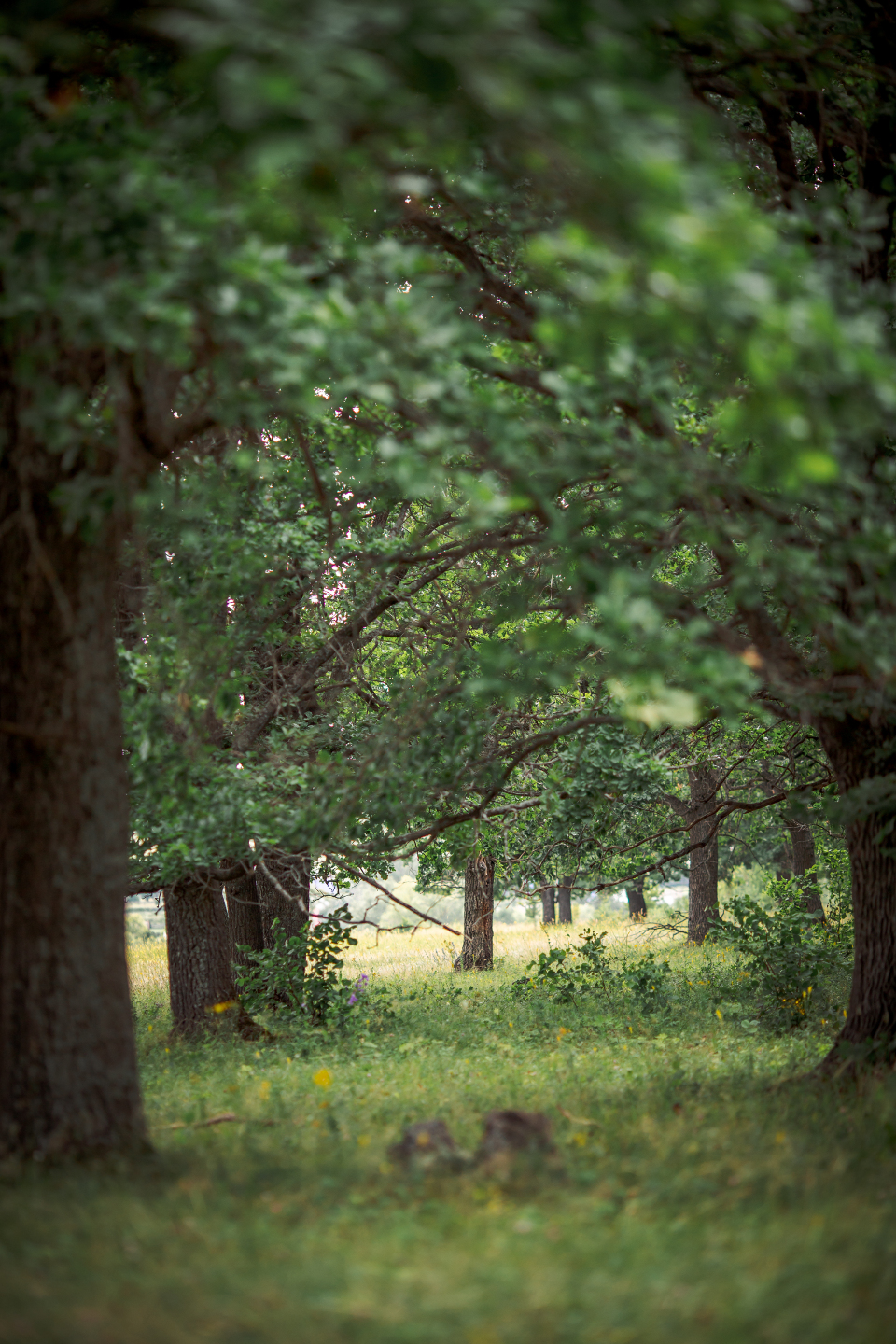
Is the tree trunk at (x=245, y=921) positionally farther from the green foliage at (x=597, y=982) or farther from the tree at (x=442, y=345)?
the tree at (x=442, y=345)

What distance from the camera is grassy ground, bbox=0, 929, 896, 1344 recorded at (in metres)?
3.38

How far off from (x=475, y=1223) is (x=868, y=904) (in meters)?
4.54

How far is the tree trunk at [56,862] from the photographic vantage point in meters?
5.21

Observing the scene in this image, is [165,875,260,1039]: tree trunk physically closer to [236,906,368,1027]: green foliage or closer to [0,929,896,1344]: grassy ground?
[236,906,368,1027]: green foliage

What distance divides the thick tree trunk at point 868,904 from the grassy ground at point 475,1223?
64 cm

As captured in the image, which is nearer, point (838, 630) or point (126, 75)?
point (838, 630)

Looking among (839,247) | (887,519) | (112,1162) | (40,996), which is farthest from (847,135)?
(112,1162)

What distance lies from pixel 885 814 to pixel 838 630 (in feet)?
10.6

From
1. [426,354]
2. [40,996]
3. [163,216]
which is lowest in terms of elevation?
[40,996]

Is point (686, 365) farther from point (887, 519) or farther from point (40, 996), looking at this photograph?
point (40, 996)

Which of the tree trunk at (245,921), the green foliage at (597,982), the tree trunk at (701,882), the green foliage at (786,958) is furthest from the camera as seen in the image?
the tree trunk at (701,882)

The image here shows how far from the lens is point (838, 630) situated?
4.70m

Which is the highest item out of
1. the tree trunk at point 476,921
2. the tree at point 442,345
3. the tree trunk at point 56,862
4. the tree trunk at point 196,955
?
the tree at point 442,345

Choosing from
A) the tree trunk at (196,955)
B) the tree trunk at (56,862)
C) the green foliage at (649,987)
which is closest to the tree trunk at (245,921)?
the tree trunk at (196,955)
